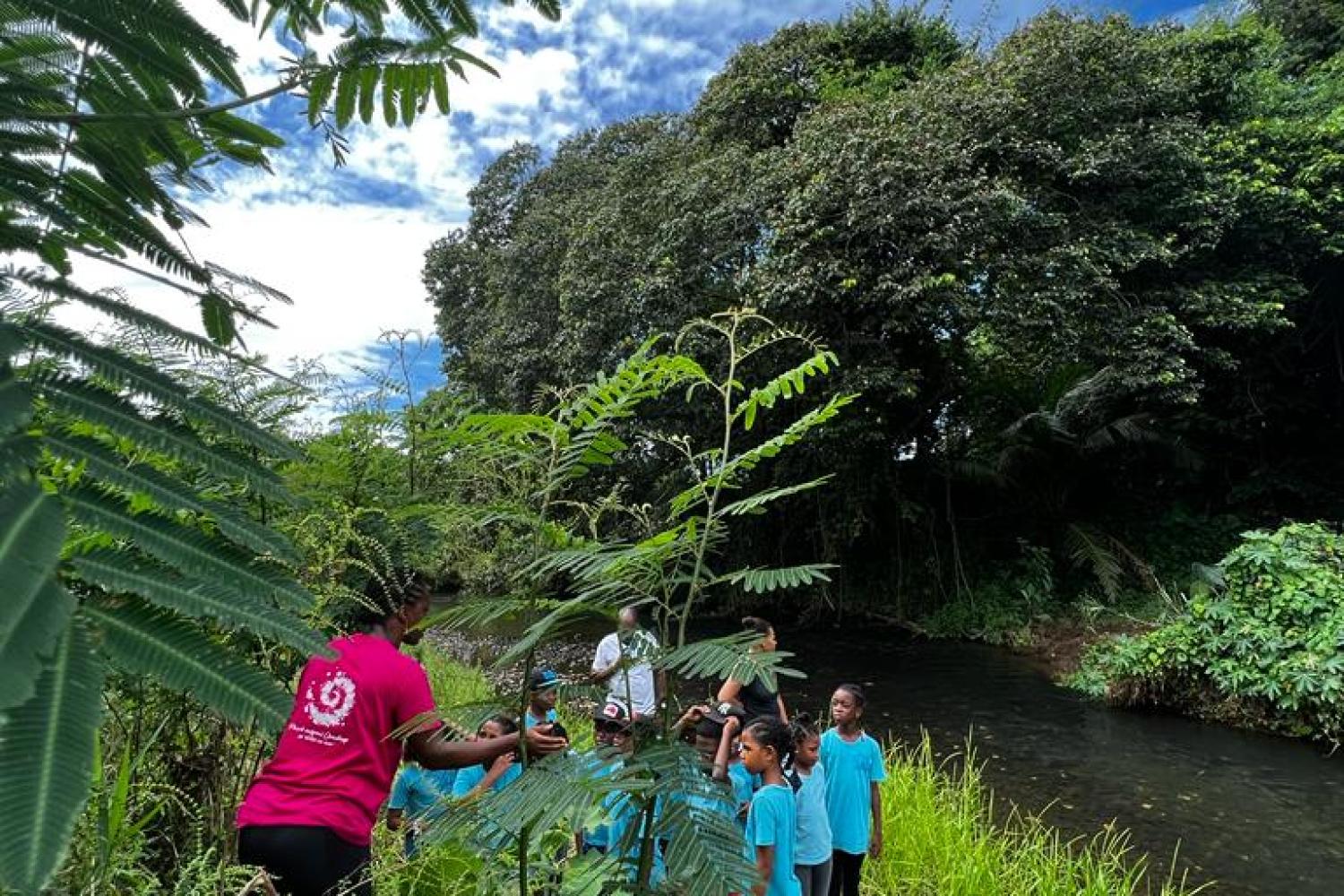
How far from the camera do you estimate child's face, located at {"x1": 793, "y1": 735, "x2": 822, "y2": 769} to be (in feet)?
12.8

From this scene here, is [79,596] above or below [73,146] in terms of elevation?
below

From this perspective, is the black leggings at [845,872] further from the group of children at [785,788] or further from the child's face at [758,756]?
the child's face at [758,756]

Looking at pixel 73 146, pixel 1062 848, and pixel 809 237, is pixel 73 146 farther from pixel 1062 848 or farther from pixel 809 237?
pixel 809 237

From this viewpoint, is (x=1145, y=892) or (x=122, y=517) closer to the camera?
(x=122, y=517)

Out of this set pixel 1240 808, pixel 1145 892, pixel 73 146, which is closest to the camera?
pixel 73 146

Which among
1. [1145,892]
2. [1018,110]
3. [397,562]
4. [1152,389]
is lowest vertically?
[1145,892]

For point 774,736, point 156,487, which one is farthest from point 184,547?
point 774,736

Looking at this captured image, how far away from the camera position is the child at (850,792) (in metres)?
4.14

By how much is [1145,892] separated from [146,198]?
21.5 ft

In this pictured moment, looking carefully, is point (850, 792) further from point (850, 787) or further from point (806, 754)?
point (806, 754)

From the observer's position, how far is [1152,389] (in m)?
12.6

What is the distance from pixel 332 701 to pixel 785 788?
6.55ft

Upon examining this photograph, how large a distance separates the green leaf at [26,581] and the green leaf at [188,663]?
2.9 inches

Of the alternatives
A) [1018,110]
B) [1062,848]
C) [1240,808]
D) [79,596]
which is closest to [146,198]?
[79,596]
